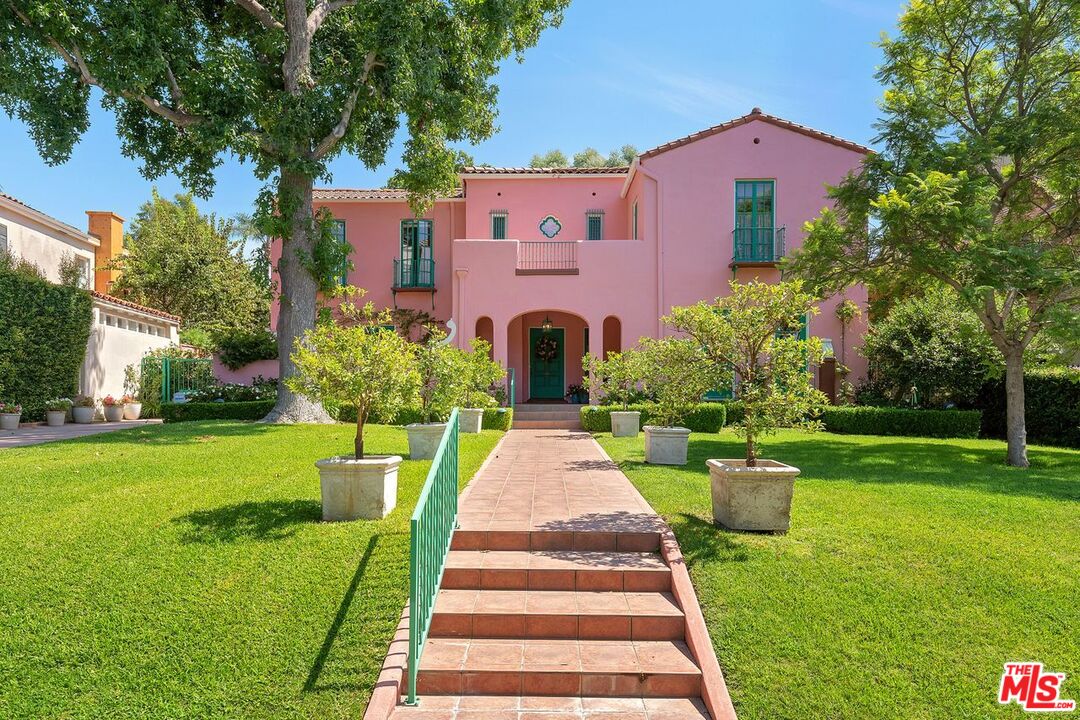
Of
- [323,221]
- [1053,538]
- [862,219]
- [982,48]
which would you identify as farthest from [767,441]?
[323,221]

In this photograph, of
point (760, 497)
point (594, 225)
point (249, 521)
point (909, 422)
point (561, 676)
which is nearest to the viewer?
point (561, 676)

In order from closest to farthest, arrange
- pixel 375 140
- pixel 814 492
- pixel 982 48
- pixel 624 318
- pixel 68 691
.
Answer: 1. pixel 68 691
2. pixel 814 492
3. pixel 982 48
4. pixel 375 140
5. pixel 624 318

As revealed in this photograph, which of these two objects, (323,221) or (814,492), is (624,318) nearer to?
(323,221)

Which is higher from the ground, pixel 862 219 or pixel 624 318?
pixel 862 219

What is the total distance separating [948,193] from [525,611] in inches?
392

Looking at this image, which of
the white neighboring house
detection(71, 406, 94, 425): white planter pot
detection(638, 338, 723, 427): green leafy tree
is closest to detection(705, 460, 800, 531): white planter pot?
detection(638, 338, 723, 427): green leafy tree

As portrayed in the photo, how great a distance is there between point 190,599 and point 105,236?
1176 inches

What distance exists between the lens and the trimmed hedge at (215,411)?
15.5 meters

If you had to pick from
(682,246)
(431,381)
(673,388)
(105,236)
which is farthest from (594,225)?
(105,236)

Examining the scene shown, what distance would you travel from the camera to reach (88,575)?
4711 millimetres

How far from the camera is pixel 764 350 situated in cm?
617

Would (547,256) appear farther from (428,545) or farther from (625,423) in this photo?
(428,545)

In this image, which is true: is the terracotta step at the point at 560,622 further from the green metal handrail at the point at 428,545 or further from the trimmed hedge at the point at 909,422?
the trimmed hedge at the point at 909,422

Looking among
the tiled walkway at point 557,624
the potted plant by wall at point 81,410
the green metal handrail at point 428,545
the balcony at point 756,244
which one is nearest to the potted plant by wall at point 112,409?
the potted plant by wall at point 81,410
